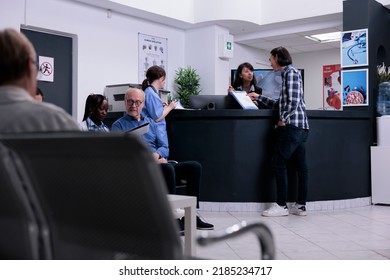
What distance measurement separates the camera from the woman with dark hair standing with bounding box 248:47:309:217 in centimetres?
423

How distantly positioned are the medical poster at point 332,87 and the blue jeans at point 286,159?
18.6 feet

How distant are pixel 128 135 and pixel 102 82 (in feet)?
20.6

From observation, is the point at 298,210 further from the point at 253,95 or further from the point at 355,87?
the point at 355,87

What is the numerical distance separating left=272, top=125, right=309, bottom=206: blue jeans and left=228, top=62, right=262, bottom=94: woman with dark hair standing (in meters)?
0.82

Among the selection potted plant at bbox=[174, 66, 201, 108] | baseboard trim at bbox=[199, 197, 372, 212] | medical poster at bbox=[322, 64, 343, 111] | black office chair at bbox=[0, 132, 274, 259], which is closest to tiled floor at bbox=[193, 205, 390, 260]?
baseboard trim at bbox=[199, 197, 372, 212]

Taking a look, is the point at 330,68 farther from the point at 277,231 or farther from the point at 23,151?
the point at 23,151

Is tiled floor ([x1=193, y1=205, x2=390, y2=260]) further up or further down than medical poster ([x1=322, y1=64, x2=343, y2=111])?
further down

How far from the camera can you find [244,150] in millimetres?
4547

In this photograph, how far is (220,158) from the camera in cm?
459

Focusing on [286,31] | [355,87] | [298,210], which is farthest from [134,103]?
[286,31]

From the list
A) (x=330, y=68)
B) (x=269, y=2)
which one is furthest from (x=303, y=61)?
(x=269, y=2)

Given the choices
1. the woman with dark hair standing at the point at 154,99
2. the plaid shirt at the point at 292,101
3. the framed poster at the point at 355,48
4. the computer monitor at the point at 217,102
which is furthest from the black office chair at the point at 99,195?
the framed poster at the point at 355,48

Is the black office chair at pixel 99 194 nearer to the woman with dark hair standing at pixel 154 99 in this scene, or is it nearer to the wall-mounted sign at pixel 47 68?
the woman with dark hair standing at pixel 154 99

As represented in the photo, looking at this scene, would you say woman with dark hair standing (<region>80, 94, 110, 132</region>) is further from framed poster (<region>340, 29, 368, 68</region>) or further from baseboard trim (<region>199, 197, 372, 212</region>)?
framed poster (<region>340, 29, 368, 68</region>)
